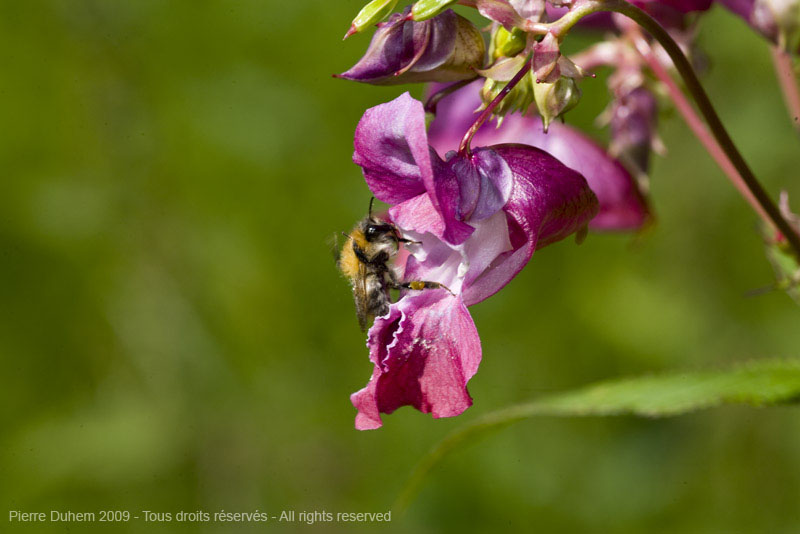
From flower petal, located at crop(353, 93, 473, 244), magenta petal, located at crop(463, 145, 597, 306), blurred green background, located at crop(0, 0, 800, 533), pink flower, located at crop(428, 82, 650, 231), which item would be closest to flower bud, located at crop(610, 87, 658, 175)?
pink flower, located at crop(428, 82, 650, 231)

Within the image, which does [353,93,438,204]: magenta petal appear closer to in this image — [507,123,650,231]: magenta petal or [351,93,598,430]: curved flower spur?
[351,93,598,430]: curved flower spur

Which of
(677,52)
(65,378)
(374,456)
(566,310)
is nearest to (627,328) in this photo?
(566,310)

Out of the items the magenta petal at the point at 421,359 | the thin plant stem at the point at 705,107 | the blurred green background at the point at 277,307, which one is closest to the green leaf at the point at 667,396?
the thin plant stem at the point at 705,107

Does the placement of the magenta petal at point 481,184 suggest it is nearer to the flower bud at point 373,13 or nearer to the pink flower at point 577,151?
the flower bud at point 373,13

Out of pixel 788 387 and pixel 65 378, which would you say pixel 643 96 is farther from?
pixel 65 378

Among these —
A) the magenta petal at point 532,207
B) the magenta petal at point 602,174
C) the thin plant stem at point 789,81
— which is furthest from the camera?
the magenta petal at point 602,174

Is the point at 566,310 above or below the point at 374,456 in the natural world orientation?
above
